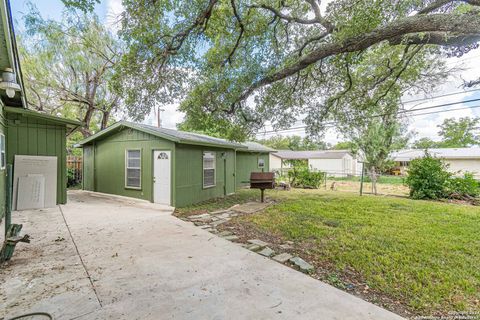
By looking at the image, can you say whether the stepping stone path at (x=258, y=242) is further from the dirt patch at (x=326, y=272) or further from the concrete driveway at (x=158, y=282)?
the concrete driveway at (x=158, y=282)

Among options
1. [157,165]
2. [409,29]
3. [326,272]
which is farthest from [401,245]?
[157,165]

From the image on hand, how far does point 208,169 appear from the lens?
29.1 feet

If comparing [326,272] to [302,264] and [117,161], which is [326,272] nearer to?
[302,264]

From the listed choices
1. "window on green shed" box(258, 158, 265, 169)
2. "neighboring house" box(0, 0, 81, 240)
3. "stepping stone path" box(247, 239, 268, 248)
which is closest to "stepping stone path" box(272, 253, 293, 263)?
"stepping stone path" box(247, 239, 268, 248)

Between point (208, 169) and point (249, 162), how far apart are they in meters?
5.71

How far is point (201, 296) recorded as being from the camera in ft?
7.88

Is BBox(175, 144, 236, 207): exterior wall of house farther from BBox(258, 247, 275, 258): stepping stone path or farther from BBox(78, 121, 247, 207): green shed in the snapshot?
BBox(258, 247, 275, 258): stepping stone path

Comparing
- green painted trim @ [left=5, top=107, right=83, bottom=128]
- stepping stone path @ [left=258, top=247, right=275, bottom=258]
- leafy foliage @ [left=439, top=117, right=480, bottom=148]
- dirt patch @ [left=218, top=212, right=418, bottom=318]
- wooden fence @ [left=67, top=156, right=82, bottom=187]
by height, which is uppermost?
leafy foliage @ [left=439, top=117, right=480, bottom=148]

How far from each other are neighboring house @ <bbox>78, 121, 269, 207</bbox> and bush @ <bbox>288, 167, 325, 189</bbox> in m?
4.76

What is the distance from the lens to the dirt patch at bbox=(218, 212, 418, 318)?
241 centimetres

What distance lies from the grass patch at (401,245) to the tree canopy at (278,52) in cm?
325

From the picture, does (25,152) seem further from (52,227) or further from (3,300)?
(3,300)

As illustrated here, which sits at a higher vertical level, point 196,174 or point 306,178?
point 196,174

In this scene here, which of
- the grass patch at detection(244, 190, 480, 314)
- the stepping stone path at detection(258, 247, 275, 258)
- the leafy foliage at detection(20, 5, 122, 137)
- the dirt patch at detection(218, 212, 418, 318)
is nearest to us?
the dirt patch at detection(218, 212, 418, 318)
